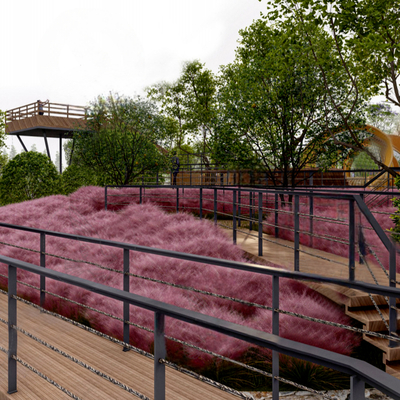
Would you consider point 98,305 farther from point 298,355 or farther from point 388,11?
point 388,11

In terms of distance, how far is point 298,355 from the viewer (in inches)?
42.9

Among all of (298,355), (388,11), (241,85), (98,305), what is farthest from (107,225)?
(298,355)

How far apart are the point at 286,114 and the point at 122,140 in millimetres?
7398

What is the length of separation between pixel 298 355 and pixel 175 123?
3062cm

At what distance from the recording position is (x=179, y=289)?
4.86 metres

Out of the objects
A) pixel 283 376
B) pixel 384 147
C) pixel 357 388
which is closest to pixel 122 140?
pixel 283 376

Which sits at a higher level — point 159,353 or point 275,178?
point 275,178

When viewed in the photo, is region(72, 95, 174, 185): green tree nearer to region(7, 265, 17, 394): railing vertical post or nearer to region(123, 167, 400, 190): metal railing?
region(123, 167, 400, 190): metal railing

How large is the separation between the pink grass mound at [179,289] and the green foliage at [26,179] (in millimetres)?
8564

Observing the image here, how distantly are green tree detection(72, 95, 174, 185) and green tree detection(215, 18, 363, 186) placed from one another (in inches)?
194

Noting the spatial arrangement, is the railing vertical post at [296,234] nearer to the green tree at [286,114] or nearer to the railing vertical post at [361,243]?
the railing vertical post at [361,243]

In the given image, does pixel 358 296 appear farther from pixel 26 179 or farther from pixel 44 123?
pixel 44 123

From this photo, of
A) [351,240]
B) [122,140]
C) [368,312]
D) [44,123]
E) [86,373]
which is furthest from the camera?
[44,123]

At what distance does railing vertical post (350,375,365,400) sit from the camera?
98 centimetres
